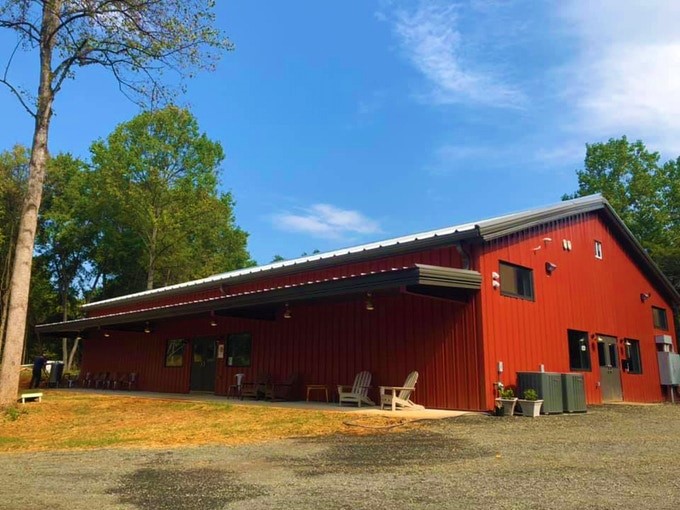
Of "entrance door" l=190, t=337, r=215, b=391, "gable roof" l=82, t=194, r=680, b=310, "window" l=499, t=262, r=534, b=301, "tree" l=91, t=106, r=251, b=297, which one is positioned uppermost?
"tree" l=91, t=106, r=251, b=297

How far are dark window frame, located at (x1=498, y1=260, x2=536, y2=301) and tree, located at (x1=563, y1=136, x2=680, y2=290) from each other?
21.6m

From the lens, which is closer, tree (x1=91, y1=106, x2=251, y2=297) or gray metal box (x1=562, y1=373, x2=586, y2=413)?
gray metal box (x1=562, y1=373, x2=586, y2=413)

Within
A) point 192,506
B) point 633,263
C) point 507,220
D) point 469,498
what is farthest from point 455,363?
point 633,263

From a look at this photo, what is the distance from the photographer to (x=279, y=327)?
15.4 m

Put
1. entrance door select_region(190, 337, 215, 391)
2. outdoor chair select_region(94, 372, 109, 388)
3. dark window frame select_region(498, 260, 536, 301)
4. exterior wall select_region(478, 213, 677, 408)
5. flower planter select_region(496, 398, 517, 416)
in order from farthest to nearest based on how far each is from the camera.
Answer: outdoor chair select_region(94, 372, 109, 388) < entrance door select_region(190, 337, 215, 391) < dark window frame select_region(498, 260, 536, 301) < exterior wall select_region(478, 213, 677, 408) < flower planter select_region(496, 398, 517, 416)

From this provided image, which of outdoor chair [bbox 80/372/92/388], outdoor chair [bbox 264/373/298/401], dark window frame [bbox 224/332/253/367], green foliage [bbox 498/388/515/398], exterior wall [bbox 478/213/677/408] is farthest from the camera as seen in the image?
outdoor chair [bbox 80/372/92/388]

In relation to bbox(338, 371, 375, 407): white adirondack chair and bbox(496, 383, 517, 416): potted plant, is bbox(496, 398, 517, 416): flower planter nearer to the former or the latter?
bbox(496, 383, 517, 416): potted plant

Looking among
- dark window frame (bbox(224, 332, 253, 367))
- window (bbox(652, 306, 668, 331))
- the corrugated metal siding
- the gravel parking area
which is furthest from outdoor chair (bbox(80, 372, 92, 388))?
window (bbox(652, 306, 668, 331))

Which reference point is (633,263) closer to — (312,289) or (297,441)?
(312,289)

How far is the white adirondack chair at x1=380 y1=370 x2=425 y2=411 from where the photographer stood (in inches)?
444

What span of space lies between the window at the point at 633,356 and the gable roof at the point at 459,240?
3.29 metres

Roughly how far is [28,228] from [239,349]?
672 cm

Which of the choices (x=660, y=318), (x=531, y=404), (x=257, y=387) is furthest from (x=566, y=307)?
(x=660, y=318)

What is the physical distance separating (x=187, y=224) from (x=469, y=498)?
32.2 metres
